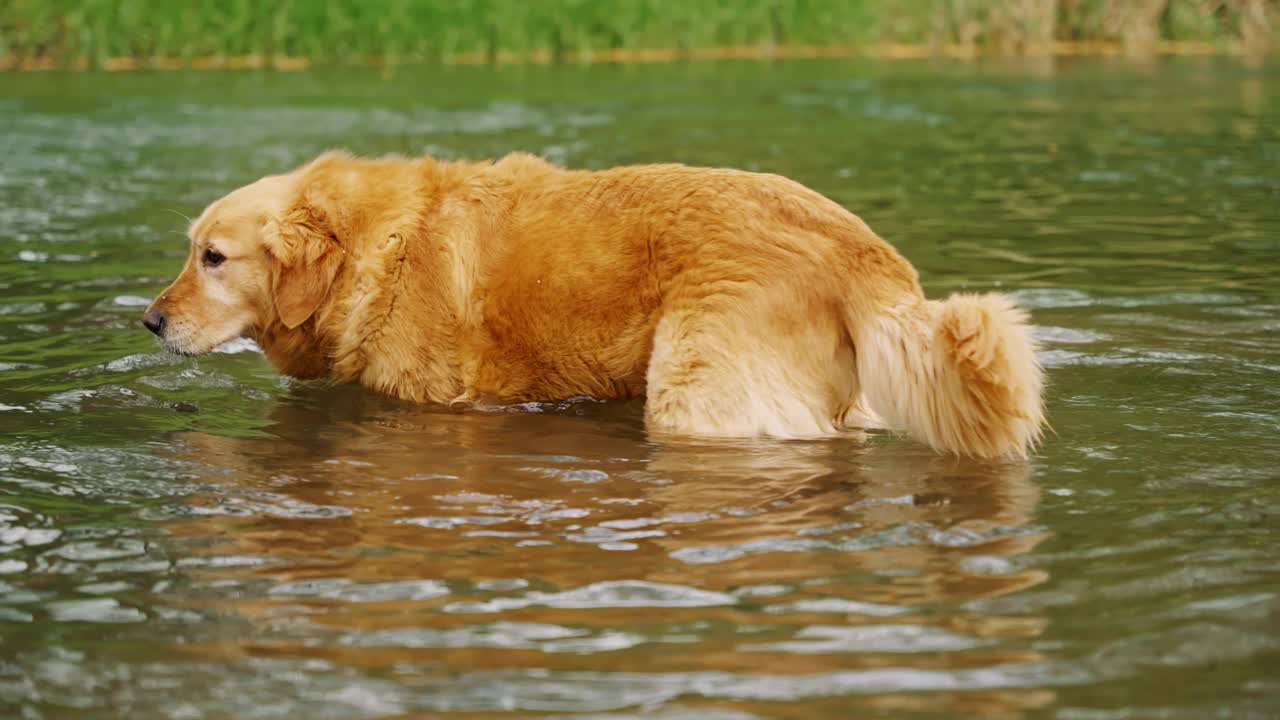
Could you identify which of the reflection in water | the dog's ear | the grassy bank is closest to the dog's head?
the dog's ear

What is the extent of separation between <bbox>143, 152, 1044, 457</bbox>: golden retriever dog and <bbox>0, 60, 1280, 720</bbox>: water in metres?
0.18

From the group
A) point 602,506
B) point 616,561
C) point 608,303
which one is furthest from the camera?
point 608,303

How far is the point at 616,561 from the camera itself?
4133 millimetres

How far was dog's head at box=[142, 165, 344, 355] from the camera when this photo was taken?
6188mm

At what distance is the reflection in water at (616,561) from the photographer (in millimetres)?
3395

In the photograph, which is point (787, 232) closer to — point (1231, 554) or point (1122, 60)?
point (1231, 554)

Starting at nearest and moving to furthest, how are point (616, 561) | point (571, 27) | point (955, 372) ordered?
1. point (616, 561)
2. point (955, 372)
3. point (571, 27)

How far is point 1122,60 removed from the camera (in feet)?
81.1

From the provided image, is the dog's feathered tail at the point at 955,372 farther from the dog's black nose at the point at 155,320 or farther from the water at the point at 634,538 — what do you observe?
the dog's black nose at the point at 155,320

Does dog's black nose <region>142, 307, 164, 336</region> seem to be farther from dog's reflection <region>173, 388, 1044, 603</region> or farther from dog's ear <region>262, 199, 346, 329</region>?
dog's reflection <region>173, 388, 1044, 603</region>

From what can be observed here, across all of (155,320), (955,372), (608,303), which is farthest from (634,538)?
(155,320)

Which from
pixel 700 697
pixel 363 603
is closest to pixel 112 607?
pixel 363 603

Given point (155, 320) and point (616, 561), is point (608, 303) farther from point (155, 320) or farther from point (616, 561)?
point (155, 320)

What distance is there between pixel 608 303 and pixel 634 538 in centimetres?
147
